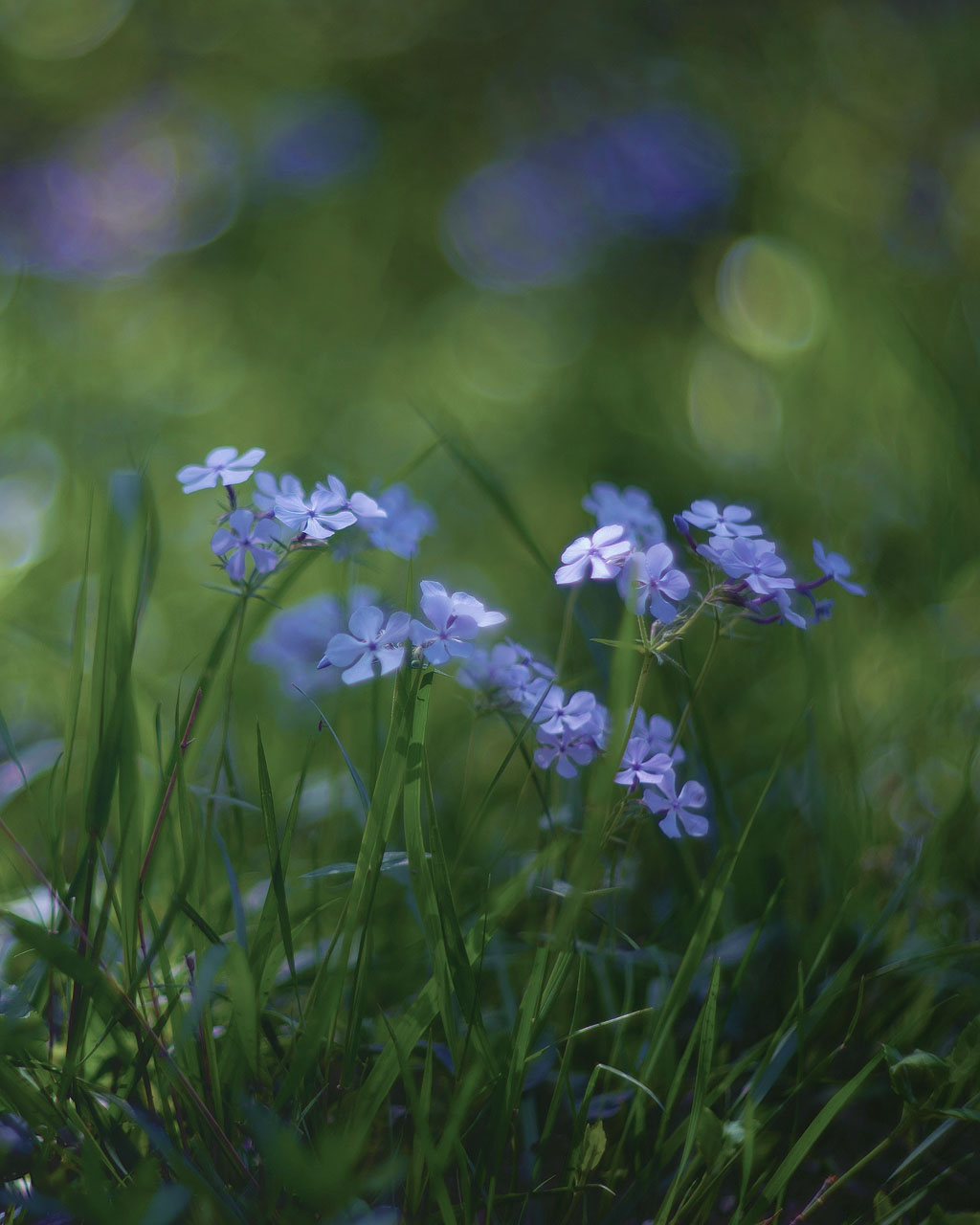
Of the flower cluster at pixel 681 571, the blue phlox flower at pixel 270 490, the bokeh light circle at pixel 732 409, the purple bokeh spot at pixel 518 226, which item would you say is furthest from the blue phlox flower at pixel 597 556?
the purple bokeh spot at pixel 518 226

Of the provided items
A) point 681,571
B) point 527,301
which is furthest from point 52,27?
point 681,571

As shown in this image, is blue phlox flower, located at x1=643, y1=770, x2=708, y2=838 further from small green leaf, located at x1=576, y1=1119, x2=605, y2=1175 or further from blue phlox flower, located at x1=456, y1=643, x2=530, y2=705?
small green leaf, located at x1=576, y1=1119, x2=605, y2=1175

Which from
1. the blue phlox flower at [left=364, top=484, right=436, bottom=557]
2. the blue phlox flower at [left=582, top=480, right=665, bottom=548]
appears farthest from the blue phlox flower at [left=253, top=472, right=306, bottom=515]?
the blue phlox flower at [left=582, top=480, right=665, bottom=548]

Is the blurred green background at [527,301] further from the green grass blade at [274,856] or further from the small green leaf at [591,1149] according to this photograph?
the small green leaf at [591,1149]

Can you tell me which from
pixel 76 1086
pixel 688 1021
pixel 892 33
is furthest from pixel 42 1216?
pixel 892 33

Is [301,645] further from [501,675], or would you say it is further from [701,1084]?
[701,1084]

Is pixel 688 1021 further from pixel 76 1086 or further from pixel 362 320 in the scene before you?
pixel 362 320
